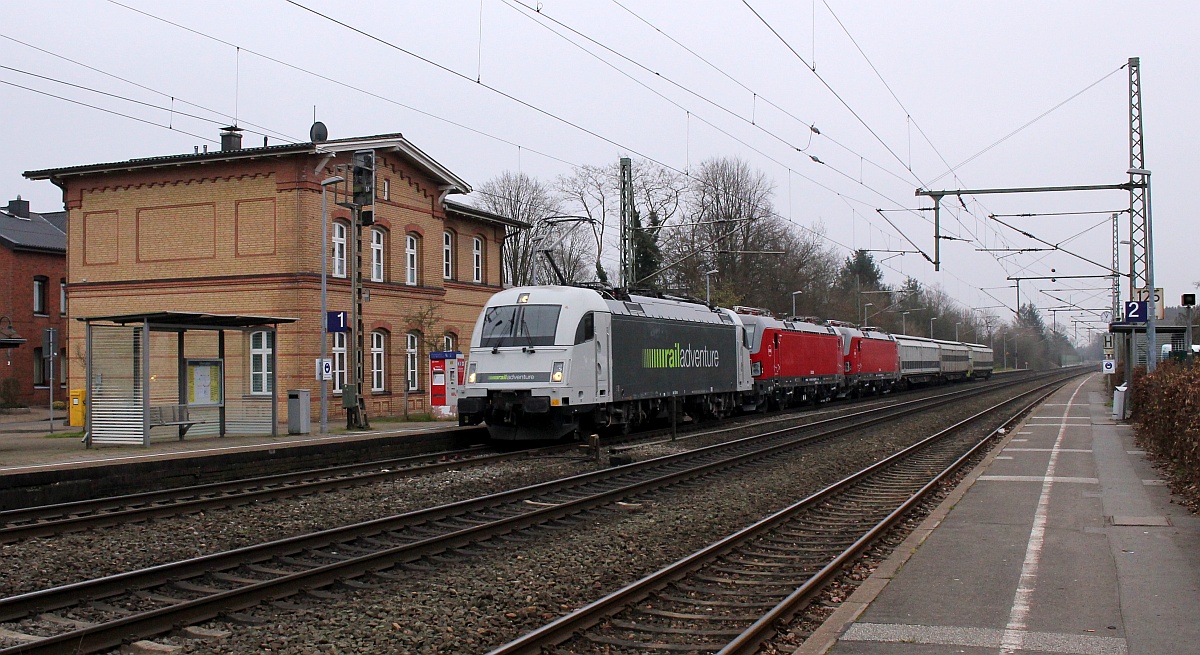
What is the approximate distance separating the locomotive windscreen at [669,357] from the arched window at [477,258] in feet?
40.2

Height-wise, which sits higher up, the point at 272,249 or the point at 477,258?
the point at 477,258

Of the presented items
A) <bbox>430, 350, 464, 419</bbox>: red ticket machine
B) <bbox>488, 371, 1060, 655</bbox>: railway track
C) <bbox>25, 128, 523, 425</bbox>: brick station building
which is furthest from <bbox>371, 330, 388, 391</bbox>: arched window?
<bbox>488, 371, 1060, 655</bbox>: railway track

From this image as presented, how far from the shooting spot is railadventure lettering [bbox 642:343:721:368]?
22.5 metres

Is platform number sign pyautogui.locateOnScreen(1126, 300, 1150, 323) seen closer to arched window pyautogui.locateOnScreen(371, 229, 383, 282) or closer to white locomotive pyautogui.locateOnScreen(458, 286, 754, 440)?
white locomotive pyautogui.locateOnScreen(458, 286, 754, 440)

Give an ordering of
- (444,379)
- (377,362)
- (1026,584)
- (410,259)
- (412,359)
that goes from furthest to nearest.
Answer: (412,359) → (410,259) → (377,362) → (444,379) → (1026,584)

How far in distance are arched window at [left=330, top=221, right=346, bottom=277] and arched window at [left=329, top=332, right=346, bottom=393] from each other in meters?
1.91

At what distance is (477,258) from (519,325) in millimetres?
18805

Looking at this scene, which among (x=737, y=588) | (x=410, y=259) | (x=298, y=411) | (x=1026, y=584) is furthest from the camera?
(x=410, y=259)

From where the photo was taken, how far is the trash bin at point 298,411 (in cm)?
2139

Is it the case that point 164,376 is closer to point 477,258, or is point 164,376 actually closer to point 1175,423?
point 477,258

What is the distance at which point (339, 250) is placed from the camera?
30234 mm

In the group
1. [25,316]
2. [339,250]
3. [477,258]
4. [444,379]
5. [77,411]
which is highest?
[477,258]

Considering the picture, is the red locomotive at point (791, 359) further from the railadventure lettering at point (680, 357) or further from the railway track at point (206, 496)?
the railway track at point (206, 496)

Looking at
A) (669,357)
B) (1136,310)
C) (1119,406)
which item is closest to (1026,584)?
(669,357)
